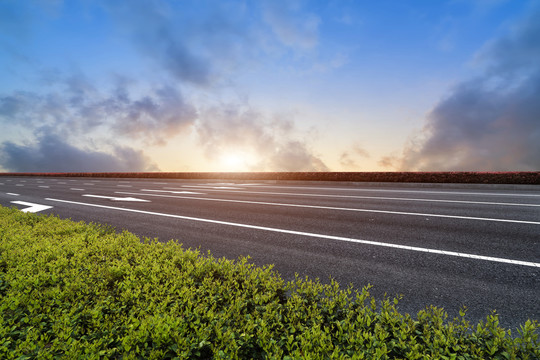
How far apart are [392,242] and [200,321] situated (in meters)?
4.27

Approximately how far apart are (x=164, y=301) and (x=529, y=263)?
17.6 ft

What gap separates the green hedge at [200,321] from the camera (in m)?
1.96

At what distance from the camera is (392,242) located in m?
5.32

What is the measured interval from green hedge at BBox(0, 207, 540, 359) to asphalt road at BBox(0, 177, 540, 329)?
658 millimetres

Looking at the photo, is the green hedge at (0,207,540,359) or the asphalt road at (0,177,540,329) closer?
the green hedge at (0,207,540,359)

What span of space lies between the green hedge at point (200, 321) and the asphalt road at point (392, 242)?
658 millimetres

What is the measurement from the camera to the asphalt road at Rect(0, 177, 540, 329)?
11.3 feet

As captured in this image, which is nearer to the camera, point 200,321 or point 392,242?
point 200,321

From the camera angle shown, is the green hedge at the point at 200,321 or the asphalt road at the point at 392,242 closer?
the green hedge at the point at 200,321

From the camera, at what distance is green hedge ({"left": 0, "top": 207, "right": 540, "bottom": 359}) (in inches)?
77.0

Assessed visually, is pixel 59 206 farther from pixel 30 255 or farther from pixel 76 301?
pixel 76 301

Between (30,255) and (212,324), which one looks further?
(30,255)

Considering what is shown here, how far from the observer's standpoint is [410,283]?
12.0 ft

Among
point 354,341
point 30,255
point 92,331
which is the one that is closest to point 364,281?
point 354,341
